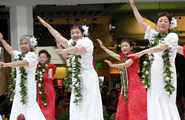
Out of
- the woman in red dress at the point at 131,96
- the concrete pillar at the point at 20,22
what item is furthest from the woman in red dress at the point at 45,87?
the woman in red dress at the point at 131,96

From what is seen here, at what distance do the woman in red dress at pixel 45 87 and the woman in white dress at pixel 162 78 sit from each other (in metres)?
3.14

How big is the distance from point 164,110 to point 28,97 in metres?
2.24

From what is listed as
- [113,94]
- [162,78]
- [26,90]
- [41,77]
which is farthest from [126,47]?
[113,94]

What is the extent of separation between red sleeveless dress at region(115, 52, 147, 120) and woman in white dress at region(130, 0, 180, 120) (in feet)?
3.84

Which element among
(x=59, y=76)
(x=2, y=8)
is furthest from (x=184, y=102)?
(x=2, y=8)

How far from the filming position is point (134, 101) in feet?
20.8

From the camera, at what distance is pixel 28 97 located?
19.7 ft

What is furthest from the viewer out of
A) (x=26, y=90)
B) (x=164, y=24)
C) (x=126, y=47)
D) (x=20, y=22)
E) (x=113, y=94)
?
(x=113, y=94)

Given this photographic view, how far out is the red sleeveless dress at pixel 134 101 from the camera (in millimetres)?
6301

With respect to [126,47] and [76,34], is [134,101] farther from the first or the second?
[76,34]

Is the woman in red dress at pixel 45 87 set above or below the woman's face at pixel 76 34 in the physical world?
below

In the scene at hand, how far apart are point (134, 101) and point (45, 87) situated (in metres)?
2.32

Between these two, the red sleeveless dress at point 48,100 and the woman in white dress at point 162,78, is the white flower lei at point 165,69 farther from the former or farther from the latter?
the red sleeveless dress at point 48,100

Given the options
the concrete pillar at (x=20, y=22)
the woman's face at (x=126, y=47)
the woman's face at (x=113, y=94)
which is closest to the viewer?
the woman's face at (x=126, y=47)
